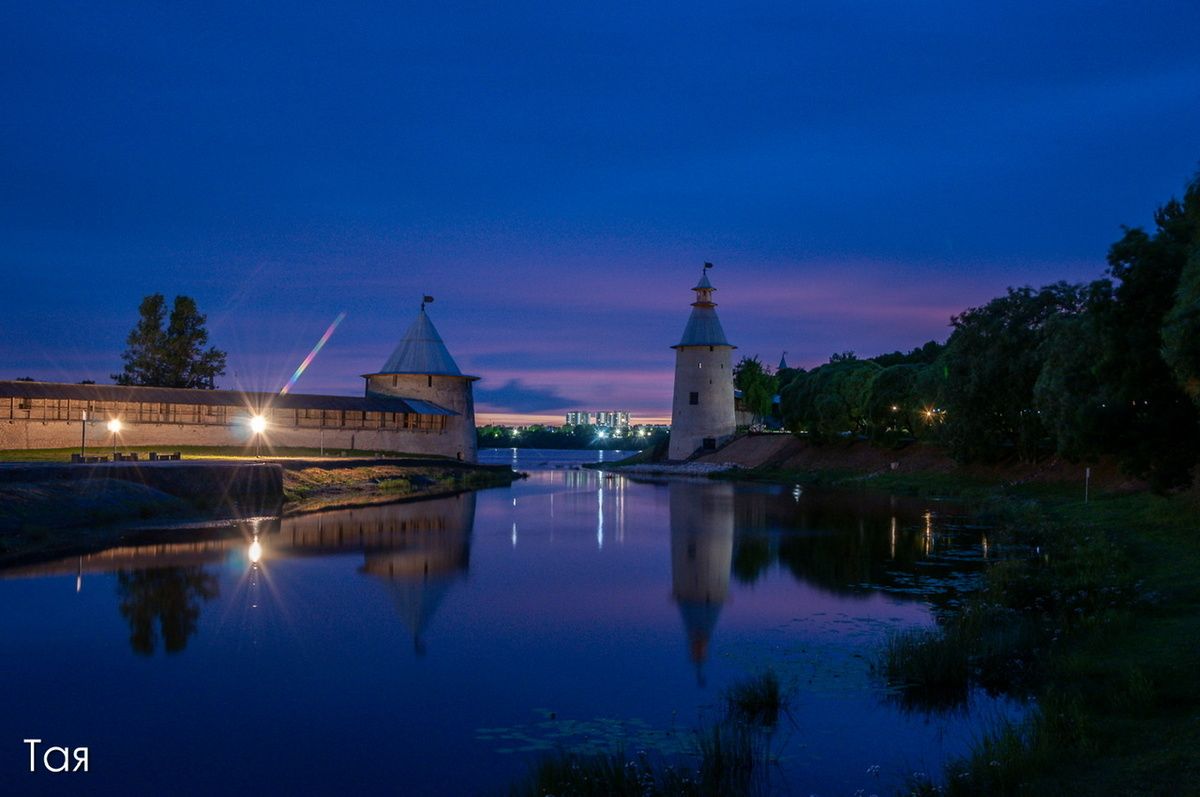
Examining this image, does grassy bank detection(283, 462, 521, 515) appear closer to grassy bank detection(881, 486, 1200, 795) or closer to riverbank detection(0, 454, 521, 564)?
riverbank detection(0, 454, 521, 564)

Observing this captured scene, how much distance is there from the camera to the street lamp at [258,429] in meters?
49.8

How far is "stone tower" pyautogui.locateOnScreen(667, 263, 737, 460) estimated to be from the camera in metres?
76.8

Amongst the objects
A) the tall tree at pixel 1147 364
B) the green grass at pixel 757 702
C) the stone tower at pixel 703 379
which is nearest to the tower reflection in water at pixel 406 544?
the green grass at pixel 757 702

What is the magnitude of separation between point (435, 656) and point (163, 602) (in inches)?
236

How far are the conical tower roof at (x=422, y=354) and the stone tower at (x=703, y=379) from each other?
23429 mm

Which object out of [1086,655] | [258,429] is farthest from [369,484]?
[1086,655]

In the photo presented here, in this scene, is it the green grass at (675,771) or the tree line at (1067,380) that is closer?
the green grass at (675,771)

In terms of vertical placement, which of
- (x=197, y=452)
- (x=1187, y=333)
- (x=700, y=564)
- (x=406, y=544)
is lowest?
(x=700, y=564)

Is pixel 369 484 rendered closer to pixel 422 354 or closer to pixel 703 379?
pixel 422 354

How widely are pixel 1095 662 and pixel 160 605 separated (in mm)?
13782

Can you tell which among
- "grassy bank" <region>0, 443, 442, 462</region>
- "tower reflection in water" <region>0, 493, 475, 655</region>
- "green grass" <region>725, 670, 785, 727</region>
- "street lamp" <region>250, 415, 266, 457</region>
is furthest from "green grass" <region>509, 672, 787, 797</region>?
"street lamp" <region>250, 415, 266, 457</region>

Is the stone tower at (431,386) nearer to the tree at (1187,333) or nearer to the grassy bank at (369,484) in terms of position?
the grassy bank at (369,484)

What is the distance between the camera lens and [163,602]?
15.3 meters

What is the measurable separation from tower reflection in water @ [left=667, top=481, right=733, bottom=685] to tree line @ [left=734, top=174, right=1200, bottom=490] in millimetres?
9270
